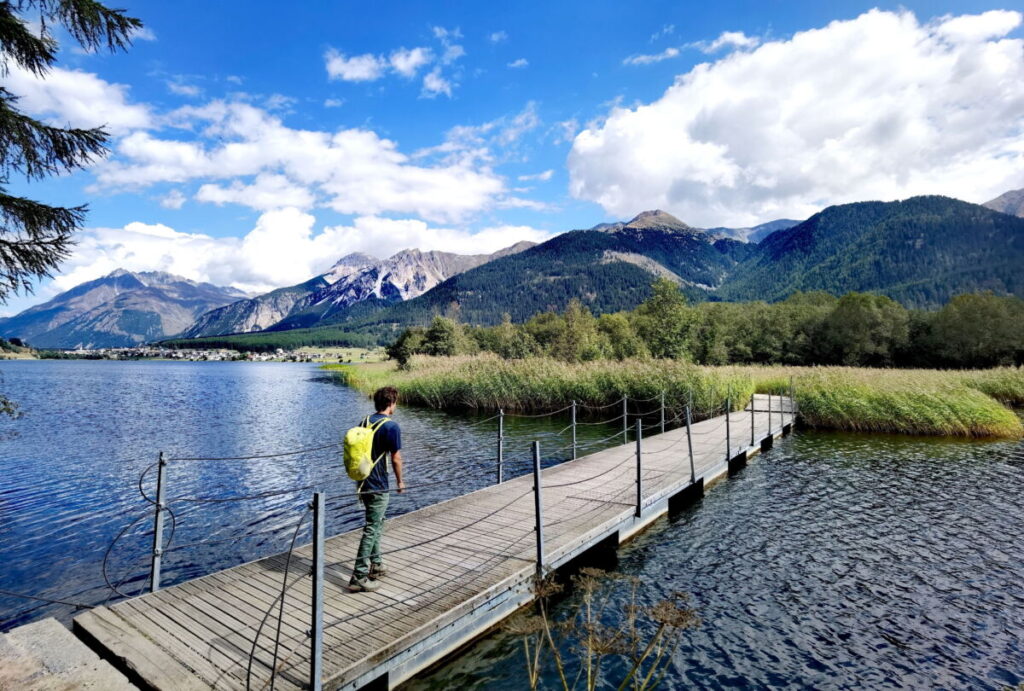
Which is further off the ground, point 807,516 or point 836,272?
point 836,272

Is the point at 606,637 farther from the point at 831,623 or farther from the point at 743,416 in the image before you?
the point at 743,416

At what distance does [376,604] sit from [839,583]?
24.0 feet

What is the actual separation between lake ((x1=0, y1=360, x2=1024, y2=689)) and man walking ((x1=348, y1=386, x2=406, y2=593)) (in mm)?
791

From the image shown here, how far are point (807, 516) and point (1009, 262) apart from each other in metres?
165

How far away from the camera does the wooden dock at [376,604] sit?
5047mm

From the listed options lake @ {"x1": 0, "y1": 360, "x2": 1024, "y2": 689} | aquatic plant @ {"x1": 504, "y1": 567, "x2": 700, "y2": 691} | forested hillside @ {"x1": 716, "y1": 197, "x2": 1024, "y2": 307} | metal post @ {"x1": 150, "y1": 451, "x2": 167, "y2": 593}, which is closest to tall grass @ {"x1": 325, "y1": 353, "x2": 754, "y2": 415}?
lake @ {"x1": 0, "y1": 360, "x2": 1024, "y2": 689}

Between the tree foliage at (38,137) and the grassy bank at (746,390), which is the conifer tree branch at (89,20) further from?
the grassy bank at (746,390)

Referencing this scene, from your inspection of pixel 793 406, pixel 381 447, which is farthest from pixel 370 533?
pixel 793 406

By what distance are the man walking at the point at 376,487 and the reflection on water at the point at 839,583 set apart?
57.4 inches

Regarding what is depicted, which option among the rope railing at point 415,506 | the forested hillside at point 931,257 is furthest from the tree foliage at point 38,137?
the forested hillside at point 931,257

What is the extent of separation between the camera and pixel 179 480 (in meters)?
15.9

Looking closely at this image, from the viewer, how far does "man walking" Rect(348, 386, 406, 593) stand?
652 cm

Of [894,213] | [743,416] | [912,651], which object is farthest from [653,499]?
[894,213]

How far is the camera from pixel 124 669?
4.94m
